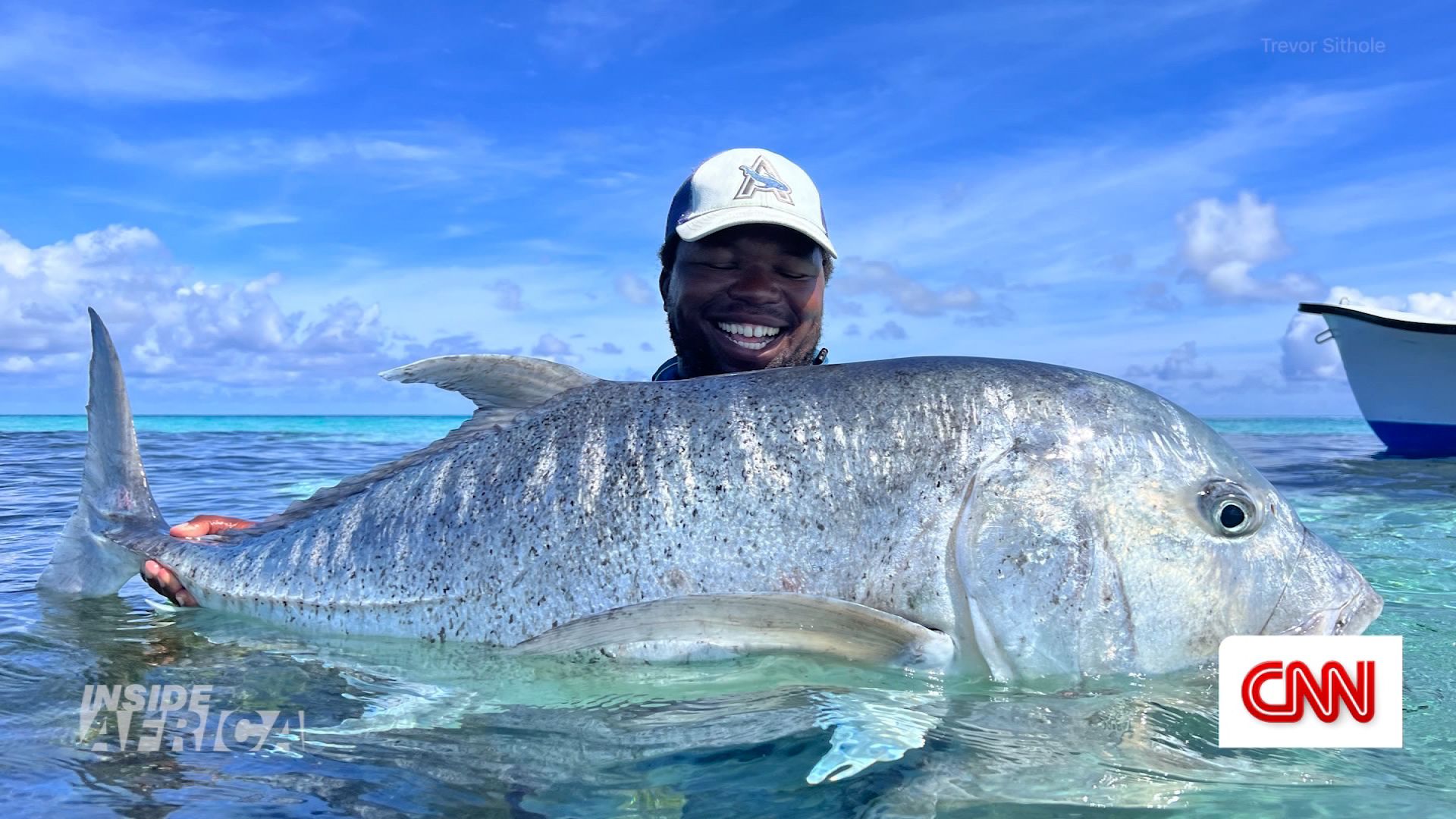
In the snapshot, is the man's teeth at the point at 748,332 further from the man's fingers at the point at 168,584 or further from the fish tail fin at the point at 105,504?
the fish tail fin at the point at 105,504

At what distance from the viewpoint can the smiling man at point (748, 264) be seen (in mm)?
4004

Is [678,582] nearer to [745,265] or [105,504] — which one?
[745,265]

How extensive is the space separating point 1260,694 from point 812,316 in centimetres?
241

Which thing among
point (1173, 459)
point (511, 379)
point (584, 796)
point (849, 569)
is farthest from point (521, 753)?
point (1173, 459)

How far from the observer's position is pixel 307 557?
11.2ft

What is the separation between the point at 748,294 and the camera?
4.14 metres

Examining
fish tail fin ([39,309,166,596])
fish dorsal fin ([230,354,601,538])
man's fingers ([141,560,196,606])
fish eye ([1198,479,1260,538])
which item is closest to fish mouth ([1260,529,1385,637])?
fish eye ([1198,479,1260,538])

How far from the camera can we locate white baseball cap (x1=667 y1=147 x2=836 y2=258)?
12.9ft

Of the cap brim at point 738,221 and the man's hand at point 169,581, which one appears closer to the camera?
the man's hand at point 169,581

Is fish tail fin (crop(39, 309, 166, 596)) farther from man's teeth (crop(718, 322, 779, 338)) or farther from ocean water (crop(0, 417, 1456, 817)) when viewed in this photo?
man's teeth (crop(718, 322, 779, 338))

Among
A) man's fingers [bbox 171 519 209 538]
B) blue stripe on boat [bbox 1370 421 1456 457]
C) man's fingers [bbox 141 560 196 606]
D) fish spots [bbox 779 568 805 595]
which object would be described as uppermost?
blue stripe on boat [bbox 1370 421 1456 457]

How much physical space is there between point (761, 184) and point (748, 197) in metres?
0.10

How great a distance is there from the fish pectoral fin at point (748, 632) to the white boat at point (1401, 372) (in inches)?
676

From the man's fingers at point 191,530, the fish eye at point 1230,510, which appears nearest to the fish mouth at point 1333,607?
the fish eye at point 1230,510
